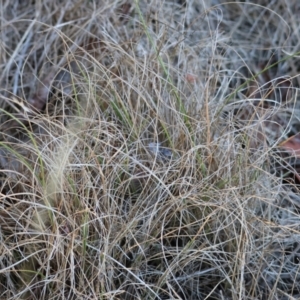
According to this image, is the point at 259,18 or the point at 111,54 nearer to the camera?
the point at 111,54

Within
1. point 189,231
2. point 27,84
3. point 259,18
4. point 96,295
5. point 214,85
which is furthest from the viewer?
point 259,18

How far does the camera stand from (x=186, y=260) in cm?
143

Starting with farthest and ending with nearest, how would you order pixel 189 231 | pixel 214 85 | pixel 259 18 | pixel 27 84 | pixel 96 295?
pixel 259 18 < pixel 27 84 < pixel 214 85 < pixel 189 231 < pixel 96 295

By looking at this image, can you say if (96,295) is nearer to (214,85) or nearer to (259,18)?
(214,85)

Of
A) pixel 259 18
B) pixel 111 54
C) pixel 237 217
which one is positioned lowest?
pixel 259 18

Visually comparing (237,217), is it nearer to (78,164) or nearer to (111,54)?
(78,164)

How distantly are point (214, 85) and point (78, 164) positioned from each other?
449mm

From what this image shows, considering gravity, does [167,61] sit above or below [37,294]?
above

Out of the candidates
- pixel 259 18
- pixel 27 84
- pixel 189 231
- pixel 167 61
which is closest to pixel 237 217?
pixel 189 231

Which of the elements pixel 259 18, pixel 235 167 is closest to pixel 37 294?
pixel 235 167

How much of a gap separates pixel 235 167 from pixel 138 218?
0.26 meters

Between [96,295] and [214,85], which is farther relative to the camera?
[214,85]

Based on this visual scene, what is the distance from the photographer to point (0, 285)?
Result: 1445 mm

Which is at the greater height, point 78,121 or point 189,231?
point 78,121
